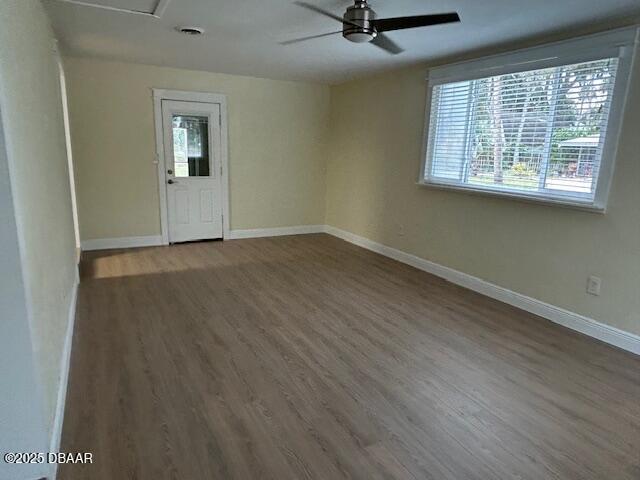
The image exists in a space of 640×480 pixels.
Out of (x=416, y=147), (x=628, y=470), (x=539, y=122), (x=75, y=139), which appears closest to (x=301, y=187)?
(x=416, y=147)

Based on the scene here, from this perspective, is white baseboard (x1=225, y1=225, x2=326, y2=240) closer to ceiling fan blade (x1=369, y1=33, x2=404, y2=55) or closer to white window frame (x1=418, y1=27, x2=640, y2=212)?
white window frame (x1=418, y1=27, x2=640, y2=212)

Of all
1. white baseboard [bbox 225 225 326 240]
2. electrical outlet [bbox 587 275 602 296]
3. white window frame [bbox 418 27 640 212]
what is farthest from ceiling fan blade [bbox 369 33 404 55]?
white baseboard [bbox 225 225 326 240]

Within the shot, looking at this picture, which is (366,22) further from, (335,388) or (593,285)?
(593,285)

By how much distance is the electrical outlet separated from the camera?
3.16 metres

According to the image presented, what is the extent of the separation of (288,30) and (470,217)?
253 cm

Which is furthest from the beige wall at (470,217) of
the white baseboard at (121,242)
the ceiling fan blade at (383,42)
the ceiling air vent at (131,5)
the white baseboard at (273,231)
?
the ceiling air vent at (131,5)

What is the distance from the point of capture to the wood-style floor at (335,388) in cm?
184

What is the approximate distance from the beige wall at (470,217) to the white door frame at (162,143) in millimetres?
1725

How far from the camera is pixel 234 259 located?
16.6 feet

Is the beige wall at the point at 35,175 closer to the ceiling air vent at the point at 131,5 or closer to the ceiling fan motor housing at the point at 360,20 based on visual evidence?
the ceiling air vent at the point at 131,5

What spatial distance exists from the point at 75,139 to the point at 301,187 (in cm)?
316

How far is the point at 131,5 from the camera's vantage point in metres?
2.88

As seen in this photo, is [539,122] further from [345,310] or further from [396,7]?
[345,310]

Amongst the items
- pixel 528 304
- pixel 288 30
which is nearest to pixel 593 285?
pixel 528 304
